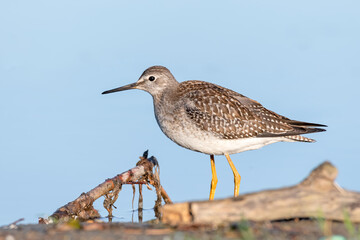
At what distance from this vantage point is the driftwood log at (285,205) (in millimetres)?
7590

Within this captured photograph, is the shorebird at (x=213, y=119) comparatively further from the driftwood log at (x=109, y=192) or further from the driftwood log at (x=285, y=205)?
the driftwood log at (x=285, y=205)

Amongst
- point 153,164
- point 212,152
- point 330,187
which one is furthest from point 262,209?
point 153,164

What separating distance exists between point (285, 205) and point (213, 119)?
15.6 feet

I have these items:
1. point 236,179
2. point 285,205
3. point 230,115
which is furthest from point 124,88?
point 285,205

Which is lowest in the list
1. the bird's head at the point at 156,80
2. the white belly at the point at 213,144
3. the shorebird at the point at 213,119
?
the white belly at the point at 213,144

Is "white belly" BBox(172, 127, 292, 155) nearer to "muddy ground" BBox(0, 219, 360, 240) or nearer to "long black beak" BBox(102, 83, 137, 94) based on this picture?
"long black beak" BBox(102, 83, 137, 94)

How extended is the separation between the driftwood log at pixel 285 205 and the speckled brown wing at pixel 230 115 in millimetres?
4371

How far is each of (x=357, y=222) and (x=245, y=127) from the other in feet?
15.8

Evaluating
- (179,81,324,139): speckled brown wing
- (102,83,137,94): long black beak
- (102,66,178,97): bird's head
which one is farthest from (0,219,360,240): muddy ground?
(102,83,137,94): long black beak

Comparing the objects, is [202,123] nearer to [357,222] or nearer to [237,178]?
[237,178]

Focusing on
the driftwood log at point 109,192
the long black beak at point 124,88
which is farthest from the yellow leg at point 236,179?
the long black beak at point 124,88

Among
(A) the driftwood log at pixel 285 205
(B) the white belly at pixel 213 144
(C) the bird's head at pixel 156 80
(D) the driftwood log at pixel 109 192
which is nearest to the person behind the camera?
(A) the driftwood log at pixel 285 205

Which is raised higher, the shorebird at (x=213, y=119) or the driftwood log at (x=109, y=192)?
the shorebird at (x=213, y=119)

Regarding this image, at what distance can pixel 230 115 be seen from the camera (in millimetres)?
12711
